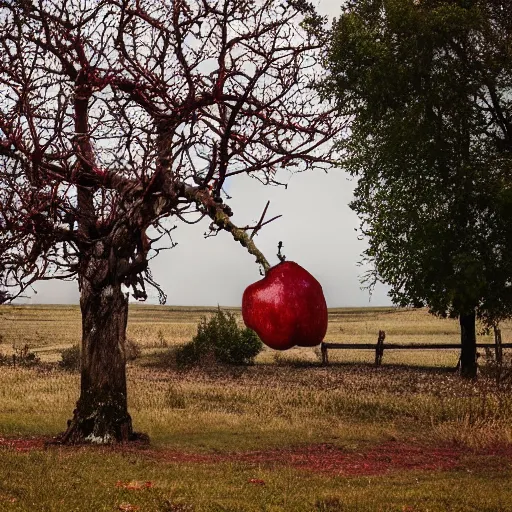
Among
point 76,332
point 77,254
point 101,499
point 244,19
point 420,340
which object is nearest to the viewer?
point 101,499

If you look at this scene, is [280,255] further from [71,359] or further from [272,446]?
[71,359]

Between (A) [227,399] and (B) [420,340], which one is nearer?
(A) [227,399]

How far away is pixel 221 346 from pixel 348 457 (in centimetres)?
2176

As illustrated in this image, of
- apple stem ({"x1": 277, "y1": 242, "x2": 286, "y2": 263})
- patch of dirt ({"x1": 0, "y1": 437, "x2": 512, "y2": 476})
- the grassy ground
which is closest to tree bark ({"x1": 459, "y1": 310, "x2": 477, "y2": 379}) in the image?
the grassy ground

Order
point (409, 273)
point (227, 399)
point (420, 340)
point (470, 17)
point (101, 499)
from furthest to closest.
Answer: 1. point (420, 340)
2. point (409, 273)
3. point (470, 17)
4. point (227, 399)
5. point (101, 499)

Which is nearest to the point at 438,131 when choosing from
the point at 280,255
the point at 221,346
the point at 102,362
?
the point at 221,346

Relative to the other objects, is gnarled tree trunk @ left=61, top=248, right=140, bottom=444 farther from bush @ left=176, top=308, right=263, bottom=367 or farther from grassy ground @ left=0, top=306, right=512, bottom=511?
bush @ left=176, top=308, right=263, bottom=367

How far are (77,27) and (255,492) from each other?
8.17 metres

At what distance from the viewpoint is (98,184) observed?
14070 millimetres

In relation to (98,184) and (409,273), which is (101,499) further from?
(409,273)

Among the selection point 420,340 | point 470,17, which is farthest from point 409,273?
point 420,340

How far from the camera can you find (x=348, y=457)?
15.1 m

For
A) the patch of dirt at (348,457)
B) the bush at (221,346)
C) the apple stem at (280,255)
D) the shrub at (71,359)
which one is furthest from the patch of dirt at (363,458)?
the shrub at (71,359)

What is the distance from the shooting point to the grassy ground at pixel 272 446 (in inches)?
430
